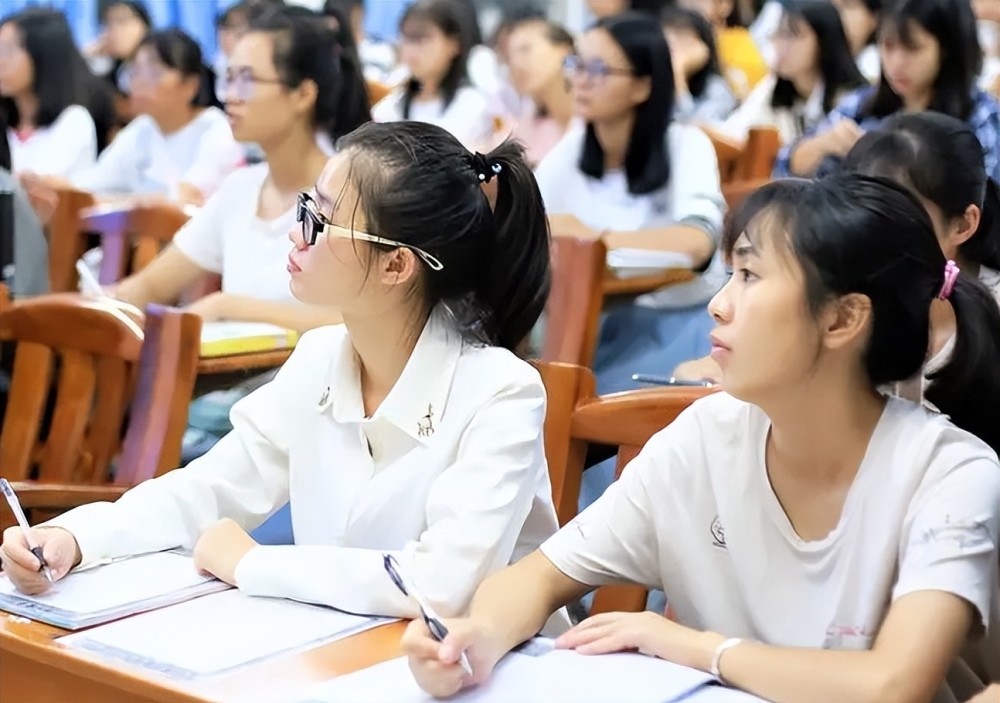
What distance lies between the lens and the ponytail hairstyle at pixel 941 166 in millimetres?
1853

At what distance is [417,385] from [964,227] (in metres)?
0.81

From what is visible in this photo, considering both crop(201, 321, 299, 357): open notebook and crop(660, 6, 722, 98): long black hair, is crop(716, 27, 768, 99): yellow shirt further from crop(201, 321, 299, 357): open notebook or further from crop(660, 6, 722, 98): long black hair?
crop(201, 321, 299, 357): open notebook

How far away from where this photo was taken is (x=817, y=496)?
1.27m

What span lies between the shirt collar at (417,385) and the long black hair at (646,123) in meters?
1.72

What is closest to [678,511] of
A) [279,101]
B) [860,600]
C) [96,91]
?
[860,600]

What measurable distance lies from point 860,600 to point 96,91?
15.4 ft

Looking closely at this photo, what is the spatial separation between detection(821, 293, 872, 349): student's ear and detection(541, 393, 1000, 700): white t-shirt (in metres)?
0.08

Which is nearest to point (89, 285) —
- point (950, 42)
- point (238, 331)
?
point (238, 331)

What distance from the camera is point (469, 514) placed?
137cm

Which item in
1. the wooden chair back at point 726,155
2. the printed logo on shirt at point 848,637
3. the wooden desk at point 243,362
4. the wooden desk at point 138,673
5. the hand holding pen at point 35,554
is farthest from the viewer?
the wooden chair back at point 726,155

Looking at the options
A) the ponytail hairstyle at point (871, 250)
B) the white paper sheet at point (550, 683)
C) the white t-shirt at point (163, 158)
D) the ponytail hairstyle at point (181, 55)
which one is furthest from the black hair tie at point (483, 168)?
the ponytail hairstyle at point (181, 55)

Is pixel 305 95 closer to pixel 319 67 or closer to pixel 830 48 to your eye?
pixel 319 67

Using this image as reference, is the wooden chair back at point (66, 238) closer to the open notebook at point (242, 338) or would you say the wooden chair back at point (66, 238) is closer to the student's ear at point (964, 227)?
the open notebook at point (242, 338)

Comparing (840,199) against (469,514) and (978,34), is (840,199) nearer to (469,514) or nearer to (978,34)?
(469,514)
